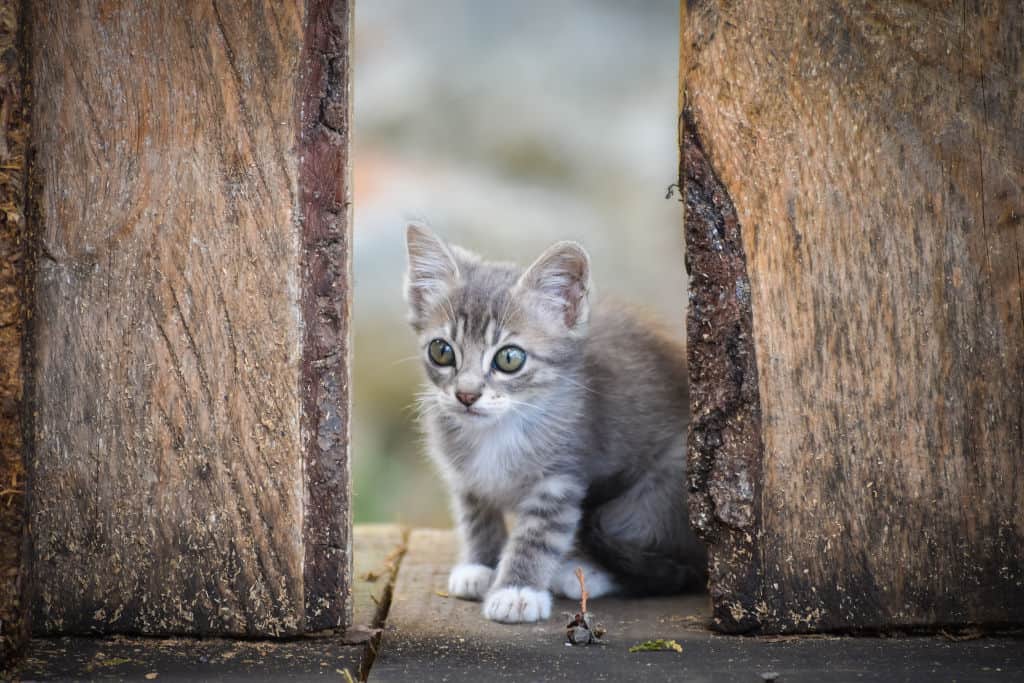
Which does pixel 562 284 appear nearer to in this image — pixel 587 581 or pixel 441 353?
pixel 441 353

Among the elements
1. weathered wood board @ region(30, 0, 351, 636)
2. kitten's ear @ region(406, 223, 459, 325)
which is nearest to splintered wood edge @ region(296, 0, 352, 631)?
weathered wood board @ region(30, 0, 351, 636)

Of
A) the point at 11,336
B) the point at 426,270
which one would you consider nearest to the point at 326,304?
the point at 11,336

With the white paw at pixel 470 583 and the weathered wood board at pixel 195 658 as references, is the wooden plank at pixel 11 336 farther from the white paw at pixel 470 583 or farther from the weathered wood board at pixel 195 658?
the white paw at pixel 470 583

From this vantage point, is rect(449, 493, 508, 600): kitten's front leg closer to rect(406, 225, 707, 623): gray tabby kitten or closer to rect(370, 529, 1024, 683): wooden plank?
rect(406, 225, 707, 623): gray tabby kitten

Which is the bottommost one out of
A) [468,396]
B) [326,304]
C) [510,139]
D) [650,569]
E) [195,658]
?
[195,658]

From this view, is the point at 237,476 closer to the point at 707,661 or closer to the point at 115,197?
the point at 115,197

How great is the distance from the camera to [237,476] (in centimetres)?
240

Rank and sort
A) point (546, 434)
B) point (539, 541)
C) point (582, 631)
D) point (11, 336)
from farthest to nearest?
point (546, 434), point (539, 541), point (582, 631), point (11, 336)

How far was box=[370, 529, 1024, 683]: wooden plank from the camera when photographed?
220 centimetres

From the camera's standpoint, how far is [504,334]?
311cm

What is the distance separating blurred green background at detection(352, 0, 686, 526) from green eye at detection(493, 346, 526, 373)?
3.98 m

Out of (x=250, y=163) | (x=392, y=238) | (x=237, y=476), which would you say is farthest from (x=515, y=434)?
(x=392, y=238)

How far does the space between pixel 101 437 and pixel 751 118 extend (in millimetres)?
1652

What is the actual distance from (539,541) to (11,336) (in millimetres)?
1495
